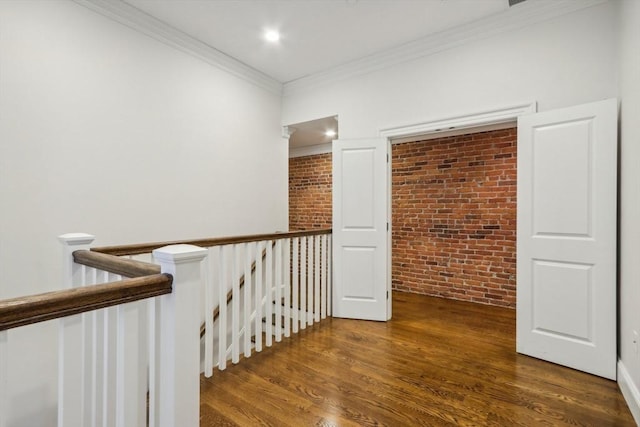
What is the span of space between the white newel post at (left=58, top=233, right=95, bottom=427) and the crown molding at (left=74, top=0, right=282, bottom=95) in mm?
1957

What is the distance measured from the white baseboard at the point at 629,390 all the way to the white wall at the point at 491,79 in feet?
6.27

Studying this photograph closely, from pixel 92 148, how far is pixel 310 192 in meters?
3.74

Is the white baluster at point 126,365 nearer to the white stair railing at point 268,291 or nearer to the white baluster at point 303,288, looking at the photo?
the white stair railing at point 268,291

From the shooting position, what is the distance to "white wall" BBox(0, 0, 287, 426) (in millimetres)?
2059

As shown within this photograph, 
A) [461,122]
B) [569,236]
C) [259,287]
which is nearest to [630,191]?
[569,236]

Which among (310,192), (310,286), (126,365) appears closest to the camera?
(126,365)

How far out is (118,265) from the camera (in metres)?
1.23

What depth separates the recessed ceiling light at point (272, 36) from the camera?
9.67 feet

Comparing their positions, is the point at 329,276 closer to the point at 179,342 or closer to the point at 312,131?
the point at 312,131

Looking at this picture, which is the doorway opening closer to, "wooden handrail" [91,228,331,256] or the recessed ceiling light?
the recessed ceiling light

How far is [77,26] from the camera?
7.66ft

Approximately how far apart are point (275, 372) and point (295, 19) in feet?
9.55

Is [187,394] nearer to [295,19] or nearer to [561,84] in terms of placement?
[295,19]

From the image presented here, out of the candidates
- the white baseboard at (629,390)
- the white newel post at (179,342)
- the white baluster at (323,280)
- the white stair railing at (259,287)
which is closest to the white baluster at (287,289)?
the white stair railing at (259,287)
